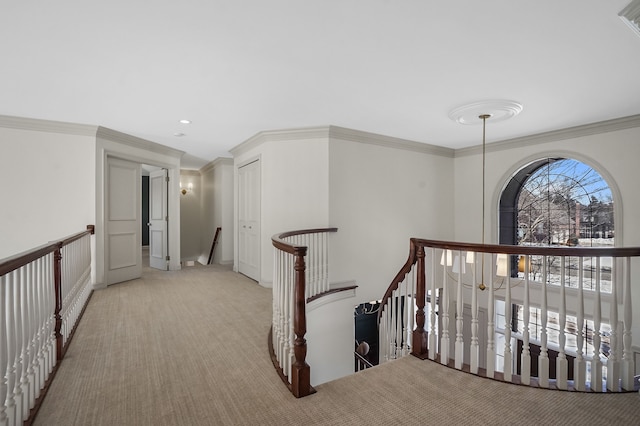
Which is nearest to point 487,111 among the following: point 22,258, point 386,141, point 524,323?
point 386,141

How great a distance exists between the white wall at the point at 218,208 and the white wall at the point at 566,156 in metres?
5.12

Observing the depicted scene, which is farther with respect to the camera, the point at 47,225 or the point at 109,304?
the point at 47,225

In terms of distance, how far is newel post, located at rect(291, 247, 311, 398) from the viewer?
79.4 inches

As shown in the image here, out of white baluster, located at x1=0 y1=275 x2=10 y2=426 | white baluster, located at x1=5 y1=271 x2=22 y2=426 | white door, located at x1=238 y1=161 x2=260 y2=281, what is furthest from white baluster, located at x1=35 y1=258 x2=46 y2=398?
white door, located at x1=238 y1=161 x2=260 y2=281

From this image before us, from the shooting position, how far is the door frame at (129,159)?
475 cm

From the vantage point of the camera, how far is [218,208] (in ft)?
25.6

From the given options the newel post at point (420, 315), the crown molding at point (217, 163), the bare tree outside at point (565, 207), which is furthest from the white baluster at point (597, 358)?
the crown molding at point (217, 163)

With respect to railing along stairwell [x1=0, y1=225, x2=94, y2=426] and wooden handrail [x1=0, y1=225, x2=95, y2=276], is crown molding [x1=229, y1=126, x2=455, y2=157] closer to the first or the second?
railing along stairwell [x1=0, y1=225, x2=94, y2=426]

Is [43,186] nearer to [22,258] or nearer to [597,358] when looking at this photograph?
[22,258]

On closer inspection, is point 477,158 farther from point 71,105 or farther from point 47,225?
point 47,225

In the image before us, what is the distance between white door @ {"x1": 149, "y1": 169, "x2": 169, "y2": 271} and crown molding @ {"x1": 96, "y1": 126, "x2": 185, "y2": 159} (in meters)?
0.46

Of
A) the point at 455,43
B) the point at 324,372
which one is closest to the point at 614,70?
the point at 455,43

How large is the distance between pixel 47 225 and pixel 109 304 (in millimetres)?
1553

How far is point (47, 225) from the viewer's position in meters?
4.41
